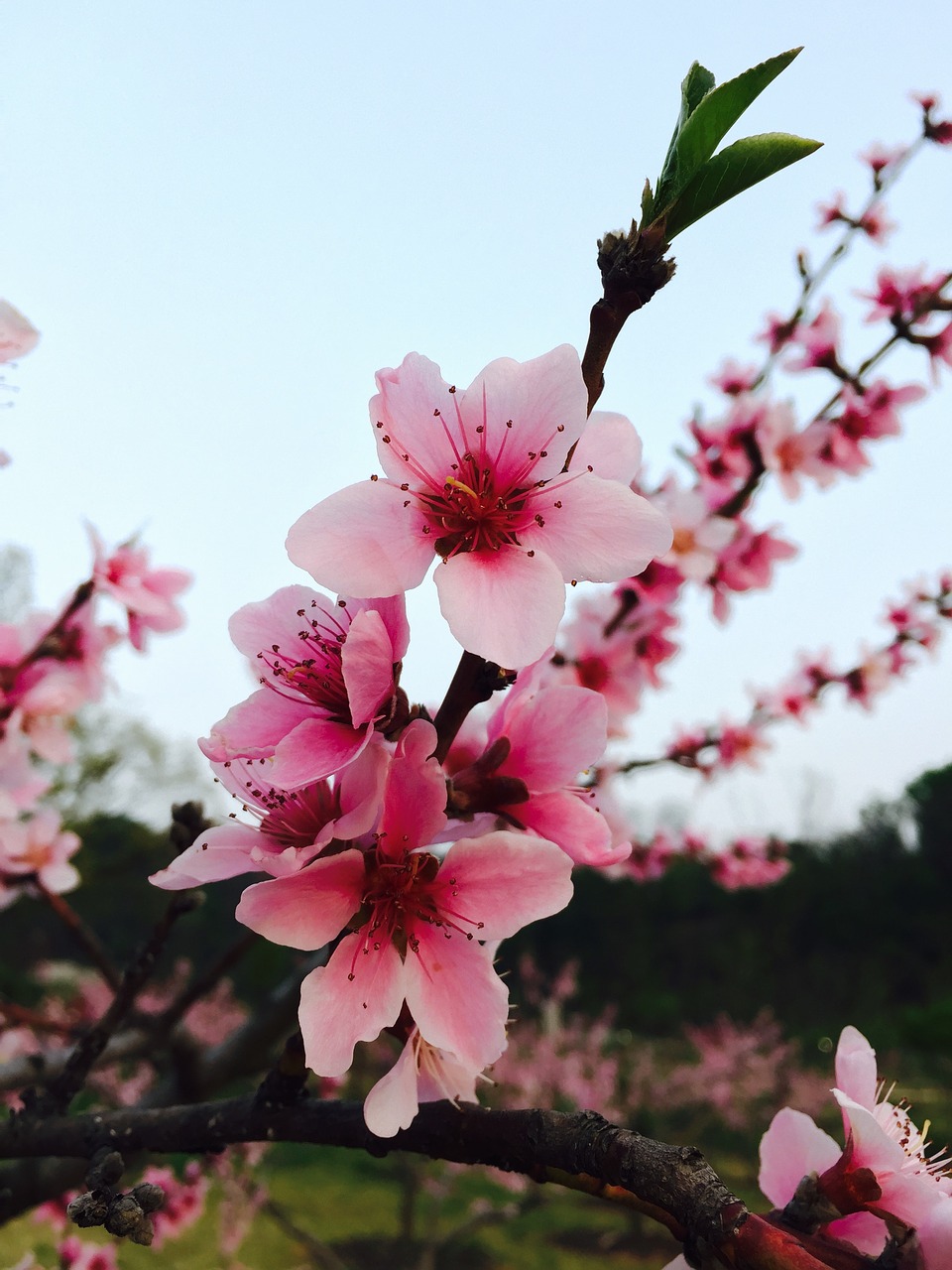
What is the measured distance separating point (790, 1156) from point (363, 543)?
21.6 inches

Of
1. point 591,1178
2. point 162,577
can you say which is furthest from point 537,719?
point 162,577

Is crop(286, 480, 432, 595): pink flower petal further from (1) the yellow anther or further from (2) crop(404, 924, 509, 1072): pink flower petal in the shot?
(2) crop(404, 924, 509, 1072): pink flower petal

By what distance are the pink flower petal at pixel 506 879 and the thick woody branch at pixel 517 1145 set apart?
5.0 inches

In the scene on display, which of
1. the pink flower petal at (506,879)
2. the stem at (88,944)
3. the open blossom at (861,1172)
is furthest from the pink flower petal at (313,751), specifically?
the stem at (88,944)

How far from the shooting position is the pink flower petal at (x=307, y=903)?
0.54 m

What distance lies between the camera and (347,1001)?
1.88 ft

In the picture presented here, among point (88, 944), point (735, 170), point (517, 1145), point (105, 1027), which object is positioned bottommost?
point (88, 944)

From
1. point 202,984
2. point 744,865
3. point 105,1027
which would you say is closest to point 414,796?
point 105,1027

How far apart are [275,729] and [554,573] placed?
0.78ft

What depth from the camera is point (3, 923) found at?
423 inches

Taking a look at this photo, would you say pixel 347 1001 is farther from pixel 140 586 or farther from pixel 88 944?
pixel 140 586

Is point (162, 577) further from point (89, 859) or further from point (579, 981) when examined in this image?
point (579, 981)

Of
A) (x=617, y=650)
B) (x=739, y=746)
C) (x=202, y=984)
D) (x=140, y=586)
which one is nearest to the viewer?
(x=202, y=984)

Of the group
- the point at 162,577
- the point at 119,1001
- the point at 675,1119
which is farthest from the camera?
the point at 675,1119
